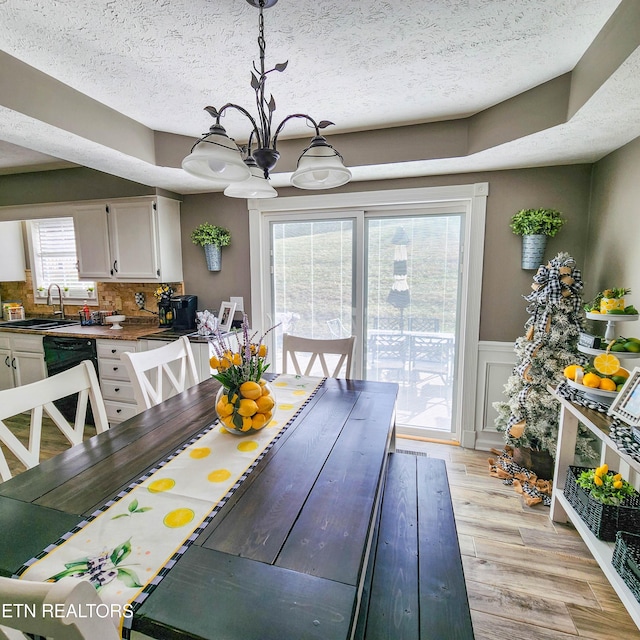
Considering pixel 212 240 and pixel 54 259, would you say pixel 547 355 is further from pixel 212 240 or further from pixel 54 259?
pixel 54 259

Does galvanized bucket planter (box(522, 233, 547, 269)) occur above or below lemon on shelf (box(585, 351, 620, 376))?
above

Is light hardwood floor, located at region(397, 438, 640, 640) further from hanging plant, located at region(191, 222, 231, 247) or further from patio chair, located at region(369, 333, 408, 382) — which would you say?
hanging plant, located at region(191, 222, 231, 247)

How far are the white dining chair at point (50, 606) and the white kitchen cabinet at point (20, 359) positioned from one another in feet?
11.5

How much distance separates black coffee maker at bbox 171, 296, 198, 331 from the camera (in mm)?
3281

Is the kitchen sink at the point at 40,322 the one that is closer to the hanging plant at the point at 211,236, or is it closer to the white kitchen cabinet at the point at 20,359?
the white kitchen cabinet at the point at 20,359

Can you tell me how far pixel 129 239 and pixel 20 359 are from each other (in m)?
1.60

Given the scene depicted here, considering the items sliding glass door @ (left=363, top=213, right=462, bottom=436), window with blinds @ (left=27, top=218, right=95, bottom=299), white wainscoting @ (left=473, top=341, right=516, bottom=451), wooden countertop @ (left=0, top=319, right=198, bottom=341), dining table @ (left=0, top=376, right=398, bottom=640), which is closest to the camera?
dining table @ (left=0, top=376, right=398, bottom=640)

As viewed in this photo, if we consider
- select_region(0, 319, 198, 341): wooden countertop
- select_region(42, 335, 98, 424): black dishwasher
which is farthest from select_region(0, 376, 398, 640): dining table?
select_region(42, 335, 98, 424): black dishwasher

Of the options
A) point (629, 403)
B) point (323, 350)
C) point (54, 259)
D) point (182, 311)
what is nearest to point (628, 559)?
point (629, 403)

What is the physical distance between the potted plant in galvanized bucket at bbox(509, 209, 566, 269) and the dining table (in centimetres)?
191

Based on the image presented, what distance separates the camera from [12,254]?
385cm

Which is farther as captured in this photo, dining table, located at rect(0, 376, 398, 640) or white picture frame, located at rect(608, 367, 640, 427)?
white picture frame, located at rect(608, 367, 640, 427)

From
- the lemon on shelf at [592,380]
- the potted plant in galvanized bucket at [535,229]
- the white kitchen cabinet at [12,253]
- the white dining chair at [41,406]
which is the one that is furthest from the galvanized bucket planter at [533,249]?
the white kitchen cabinet at [12,253]

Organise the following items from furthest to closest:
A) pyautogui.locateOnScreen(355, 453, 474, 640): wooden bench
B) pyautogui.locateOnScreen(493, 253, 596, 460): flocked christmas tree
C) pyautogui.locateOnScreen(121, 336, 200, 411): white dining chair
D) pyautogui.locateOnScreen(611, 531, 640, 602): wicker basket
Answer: pyautogui.locateOnScreen(493, 253, 596, 460): flocked christmas tree
pyautogui.locateOnScreen(121, 336, 200, 411): white dining chair
pyautogui.locateOnScreen(611, 531, 640, 602): wicker basket
pyautogui.locateOnScreen(355, 453, 474, 640): wooden bench
